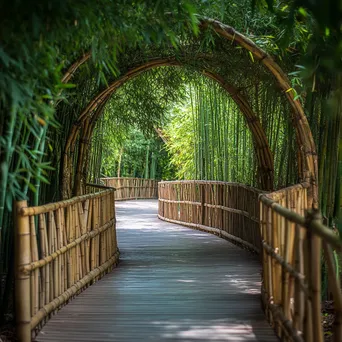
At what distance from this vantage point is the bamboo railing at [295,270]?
2.29 m

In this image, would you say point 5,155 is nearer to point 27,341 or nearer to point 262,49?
point 27,341

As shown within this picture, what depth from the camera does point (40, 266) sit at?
335 centimetres

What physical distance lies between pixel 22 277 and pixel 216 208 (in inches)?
213

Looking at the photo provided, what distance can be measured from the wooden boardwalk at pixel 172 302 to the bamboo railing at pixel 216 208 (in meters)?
0.33

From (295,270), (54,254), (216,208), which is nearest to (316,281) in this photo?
(295,270)

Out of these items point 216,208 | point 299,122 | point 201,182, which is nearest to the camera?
point 299,122

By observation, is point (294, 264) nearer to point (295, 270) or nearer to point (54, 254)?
point (295, 270)

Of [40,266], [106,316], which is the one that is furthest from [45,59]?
[106,316]

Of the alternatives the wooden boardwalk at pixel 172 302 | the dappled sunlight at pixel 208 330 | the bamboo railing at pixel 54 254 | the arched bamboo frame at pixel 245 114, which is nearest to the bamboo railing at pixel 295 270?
the dappled sunlight at pixel 208 330

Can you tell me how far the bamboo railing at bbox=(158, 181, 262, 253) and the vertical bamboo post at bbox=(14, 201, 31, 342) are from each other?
2817mm

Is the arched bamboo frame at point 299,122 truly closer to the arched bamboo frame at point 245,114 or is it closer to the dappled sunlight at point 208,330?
the arched bamboo frame at point 245,114

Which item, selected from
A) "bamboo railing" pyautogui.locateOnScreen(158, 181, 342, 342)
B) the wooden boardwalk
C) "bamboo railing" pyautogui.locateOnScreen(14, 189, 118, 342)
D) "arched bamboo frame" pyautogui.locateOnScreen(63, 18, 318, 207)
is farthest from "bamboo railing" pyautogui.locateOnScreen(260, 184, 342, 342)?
"bamboo railing" pyautogui.locateOnScreen(14, 189, 118, 342)

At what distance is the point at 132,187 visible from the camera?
62.1ft

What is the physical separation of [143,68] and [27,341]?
3.08 meters
